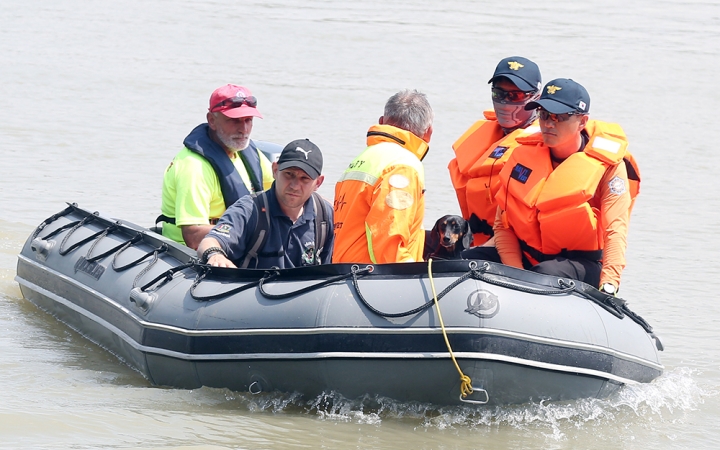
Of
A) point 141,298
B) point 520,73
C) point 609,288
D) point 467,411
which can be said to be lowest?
point 467,411

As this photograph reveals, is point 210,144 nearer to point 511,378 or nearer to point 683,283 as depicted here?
point 511,378

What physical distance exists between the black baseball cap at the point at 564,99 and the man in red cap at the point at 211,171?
5.25 feet

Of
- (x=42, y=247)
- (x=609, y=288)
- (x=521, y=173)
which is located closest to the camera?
(x=609, y=288)

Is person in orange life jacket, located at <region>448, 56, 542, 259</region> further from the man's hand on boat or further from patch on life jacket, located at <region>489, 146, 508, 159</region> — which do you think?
the man's hand on boat

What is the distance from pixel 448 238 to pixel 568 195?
25.0 inches

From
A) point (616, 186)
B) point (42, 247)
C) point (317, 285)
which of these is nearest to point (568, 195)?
point (616, 186)

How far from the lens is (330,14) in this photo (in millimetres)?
21141

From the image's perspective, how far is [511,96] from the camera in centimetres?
503

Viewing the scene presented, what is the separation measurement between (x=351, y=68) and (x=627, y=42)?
5951 millimetres

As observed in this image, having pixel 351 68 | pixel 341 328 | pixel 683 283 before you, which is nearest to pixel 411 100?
pixel 341 328

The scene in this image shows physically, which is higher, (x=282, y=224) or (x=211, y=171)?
(x=211, y=171)

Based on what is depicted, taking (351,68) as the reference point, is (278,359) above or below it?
below

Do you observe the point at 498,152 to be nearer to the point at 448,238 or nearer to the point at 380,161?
the point at 448,238

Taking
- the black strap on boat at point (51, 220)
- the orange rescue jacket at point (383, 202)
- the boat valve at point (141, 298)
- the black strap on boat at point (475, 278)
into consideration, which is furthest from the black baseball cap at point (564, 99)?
the black strap on boat at point (51, 220)
